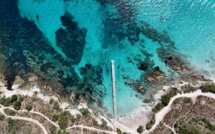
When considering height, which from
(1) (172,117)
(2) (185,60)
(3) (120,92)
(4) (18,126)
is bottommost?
(1) (172,117)

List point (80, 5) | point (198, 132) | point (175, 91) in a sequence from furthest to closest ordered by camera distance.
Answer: point (80, 5) < point (175, 91) < point (198, 132)

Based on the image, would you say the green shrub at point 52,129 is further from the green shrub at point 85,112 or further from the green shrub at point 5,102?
the green shrub at point 5,102

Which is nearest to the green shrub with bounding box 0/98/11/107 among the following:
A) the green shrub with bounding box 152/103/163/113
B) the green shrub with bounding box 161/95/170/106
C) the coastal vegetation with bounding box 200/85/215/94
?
the green shrub with bounding box 152/103/163/113

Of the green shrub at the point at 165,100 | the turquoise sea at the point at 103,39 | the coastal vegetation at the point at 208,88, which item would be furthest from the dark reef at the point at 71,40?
the coastal vegetation at the point at 208,88

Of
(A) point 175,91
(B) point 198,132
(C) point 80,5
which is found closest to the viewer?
(B) point 198,132

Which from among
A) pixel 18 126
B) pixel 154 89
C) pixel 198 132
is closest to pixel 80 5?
pixel 154 89

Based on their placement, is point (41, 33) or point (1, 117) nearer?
point (1, 117)

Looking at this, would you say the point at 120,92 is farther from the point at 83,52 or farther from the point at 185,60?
the point at 185,60

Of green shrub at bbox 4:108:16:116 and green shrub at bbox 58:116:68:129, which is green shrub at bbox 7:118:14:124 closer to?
green shrub at bbox 4:108:16:116
